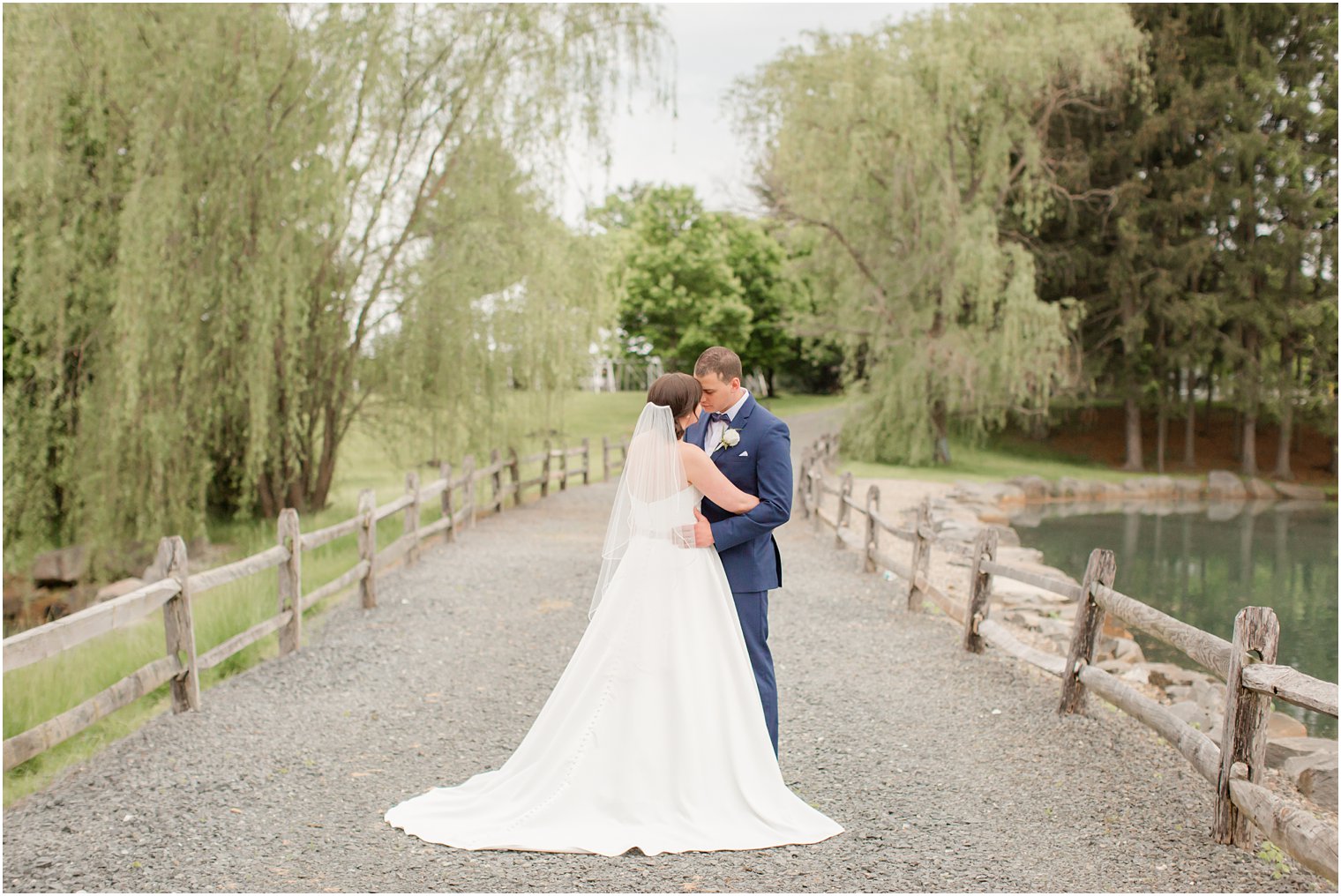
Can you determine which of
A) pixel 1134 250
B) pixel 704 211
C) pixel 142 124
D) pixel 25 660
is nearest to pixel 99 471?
pixel 142 124

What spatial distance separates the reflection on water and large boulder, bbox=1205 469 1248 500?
4.06ft

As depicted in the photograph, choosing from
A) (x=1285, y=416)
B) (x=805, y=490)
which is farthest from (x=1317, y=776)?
(x=1285, y=416)

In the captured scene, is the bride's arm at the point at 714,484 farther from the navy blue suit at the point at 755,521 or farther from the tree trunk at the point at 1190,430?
the tree trunk at the point at 1190,430

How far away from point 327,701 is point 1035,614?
7079 mm

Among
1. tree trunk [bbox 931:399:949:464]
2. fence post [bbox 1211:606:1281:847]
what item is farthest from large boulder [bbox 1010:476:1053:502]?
fence post [bbox 1211:606:1281:847]

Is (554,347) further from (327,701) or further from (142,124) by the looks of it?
(327,701)

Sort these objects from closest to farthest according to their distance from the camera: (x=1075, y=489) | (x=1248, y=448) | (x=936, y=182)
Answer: (x=936, y=182), (x=1075, y=489), (x=1248, y=448)

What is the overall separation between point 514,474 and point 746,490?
12920mm

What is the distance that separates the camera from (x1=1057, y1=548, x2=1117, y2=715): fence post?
246 inches

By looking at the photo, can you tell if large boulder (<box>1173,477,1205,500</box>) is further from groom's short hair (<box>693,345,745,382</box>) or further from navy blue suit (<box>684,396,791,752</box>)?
groom's short hair (<box>693,345,745,382</box>)

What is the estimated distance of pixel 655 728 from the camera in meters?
4.42

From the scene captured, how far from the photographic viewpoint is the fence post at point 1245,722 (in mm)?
Answer: 4434

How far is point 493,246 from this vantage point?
13938 millimetres

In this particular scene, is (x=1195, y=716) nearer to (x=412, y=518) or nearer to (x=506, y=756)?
A: (x=506, y=756)
